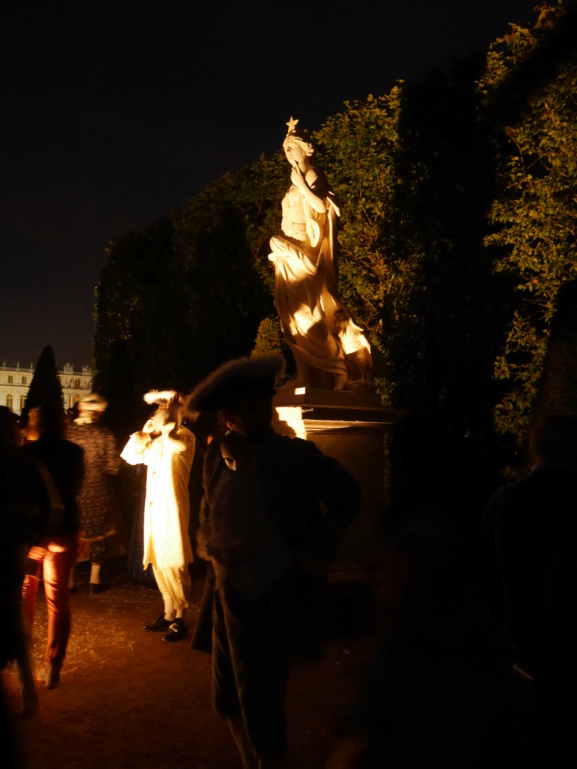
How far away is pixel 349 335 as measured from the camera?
281 inches

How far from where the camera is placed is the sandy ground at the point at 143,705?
396 centimetres

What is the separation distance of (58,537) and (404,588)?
10.2 feet

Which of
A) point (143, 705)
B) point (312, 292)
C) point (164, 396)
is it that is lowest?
point (143, 705)

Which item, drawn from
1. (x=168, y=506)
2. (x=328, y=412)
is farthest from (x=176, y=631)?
(x=328, y=412)

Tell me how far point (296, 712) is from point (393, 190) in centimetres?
1311

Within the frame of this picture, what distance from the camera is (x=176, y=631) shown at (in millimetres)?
6234

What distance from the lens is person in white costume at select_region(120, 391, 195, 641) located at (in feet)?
20.7

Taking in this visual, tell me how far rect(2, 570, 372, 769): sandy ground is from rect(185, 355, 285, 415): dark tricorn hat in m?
1.04

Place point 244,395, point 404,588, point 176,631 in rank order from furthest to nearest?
1. point 176,631
2. point 244,395
3. point 404,588

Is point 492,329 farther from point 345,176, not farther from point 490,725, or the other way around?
point 490,725

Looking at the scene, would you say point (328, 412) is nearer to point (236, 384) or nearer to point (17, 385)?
point (236, 384)

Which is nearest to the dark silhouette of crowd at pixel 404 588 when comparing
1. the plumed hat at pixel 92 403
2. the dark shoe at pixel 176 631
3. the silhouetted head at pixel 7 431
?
the silhouetted head at pixel 7 431

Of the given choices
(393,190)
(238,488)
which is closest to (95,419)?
(238,488)

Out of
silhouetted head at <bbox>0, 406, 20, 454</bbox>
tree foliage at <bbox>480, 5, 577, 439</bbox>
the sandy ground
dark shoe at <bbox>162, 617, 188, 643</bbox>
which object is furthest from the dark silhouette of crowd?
tree foliage at <bbox>480, 5, 577, 439</bbox>
